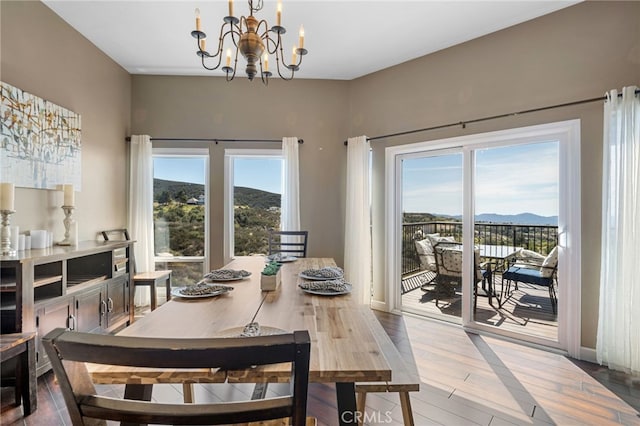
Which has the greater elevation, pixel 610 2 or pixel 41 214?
pixel 610 2

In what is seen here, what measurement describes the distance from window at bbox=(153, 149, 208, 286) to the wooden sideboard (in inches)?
33.6

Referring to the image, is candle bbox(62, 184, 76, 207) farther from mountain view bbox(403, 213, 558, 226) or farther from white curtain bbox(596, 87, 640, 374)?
white curtain bbox(596, 87, 640, 374)

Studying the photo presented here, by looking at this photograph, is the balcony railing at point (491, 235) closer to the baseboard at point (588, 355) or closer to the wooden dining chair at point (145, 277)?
the baseboard at point (588, 355)

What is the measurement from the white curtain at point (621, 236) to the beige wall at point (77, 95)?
183 inches

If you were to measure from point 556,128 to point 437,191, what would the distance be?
1.22 metres

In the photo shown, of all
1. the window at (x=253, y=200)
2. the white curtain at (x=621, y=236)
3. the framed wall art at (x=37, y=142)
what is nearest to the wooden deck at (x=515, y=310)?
the white curtain at (x=621, y=236)

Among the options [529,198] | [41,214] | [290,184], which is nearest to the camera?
[41,214]

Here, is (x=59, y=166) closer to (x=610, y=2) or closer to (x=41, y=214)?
(x=41, y=214)

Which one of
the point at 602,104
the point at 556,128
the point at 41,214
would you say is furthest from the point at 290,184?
the point at 602,104

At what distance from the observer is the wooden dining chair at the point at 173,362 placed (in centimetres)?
57

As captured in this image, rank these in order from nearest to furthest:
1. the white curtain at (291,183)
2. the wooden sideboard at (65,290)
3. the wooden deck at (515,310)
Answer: the wooden sideboard at (65,290) → the wooden deck at (515,310) → the white curtain at (291,183)

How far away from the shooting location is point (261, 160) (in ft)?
13.9

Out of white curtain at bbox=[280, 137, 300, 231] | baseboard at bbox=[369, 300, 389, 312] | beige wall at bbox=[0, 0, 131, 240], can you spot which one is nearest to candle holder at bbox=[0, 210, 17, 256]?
beige wall at bbox=[0, 0, 131, 240]

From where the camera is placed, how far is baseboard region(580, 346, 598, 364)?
8.52 ft
